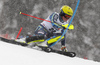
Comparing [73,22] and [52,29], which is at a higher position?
[73,22]

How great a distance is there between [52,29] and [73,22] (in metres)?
2.70

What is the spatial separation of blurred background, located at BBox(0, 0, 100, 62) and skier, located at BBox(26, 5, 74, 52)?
2408 millimetres

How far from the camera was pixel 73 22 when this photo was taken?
525cm

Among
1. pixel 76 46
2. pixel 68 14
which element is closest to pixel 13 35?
pixel 76 46

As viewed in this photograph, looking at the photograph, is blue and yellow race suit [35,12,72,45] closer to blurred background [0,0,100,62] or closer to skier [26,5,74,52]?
skier [26,5,74,52]

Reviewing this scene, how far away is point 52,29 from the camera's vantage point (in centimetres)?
265

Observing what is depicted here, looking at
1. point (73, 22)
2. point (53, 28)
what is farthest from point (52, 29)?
point (73, 22)

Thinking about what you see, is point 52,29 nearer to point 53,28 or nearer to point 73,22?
point 53,28

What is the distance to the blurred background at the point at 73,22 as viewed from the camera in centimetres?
509

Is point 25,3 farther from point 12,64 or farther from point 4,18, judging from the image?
point 12,64

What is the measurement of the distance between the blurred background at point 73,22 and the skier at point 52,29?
2.41 meters

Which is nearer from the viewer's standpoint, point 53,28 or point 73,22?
point 53,28

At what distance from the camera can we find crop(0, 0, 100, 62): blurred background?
5.09 metres

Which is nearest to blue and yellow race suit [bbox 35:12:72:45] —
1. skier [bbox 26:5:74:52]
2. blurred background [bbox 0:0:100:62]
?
skier [bbox 26:5:74:52]
